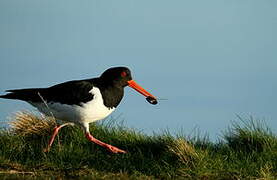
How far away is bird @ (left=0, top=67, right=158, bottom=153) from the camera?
916cm

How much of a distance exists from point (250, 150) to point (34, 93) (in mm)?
4533

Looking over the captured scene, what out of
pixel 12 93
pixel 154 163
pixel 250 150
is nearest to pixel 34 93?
pixel 12 93

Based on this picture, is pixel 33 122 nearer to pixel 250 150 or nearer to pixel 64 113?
pixel 64 113

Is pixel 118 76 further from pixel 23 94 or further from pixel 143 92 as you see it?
pixel 23 94

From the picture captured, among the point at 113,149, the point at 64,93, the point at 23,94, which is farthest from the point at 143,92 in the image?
the point at 23,94

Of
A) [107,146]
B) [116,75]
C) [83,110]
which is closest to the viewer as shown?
[83,110]

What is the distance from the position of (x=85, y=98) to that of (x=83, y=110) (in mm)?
245

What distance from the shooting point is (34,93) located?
32.6 feet

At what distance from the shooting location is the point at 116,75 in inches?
378

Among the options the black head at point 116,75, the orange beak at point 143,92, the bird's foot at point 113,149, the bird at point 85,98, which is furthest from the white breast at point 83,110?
the orange beak at point 143,92

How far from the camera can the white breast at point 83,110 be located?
9.09m

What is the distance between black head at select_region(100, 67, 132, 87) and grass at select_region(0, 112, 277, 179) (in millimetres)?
1249

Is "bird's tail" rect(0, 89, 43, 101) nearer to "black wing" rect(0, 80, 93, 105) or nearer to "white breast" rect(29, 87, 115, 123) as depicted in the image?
"black wing" rect(0, 80, 93, 105)

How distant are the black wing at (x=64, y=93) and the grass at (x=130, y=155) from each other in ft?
2.54
